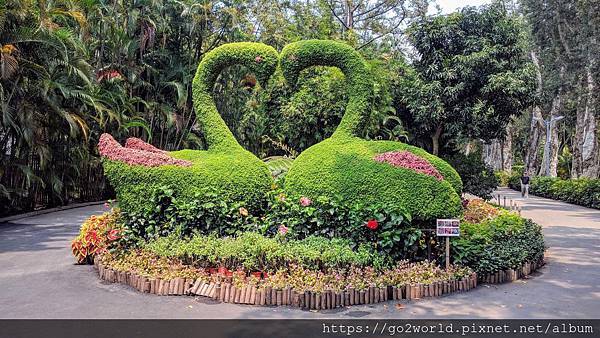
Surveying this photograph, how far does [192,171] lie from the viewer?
7750 mm

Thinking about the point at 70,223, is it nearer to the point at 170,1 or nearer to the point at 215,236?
the point at 215,236

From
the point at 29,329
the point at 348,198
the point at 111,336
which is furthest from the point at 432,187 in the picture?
the point at 29,329

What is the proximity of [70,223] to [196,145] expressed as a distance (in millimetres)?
9714

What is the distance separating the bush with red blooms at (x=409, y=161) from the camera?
7.22 metres

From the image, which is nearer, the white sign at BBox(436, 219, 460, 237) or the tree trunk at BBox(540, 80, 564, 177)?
the white sign at BBox(436, 219, 460, 237)

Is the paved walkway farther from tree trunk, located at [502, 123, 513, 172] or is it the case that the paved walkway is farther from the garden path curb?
tree trunk, located at [502, 123, 513, 172]

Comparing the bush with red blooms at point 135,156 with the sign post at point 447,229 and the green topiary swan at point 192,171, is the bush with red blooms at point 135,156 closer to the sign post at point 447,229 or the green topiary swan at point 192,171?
the green topiary swan at point 192,171

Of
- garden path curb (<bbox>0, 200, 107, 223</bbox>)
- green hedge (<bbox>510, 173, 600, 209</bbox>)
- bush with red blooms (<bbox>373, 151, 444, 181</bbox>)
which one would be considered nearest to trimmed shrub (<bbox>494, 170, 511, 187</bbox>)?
green hedge (<bbox>510, 173, 600, 209</bbox>)

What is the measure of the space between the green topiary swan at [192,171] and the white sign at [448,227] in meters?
2.90

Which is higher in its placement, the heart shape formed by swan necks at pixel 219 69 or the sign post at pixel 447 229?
the heart shape formed by swan necks at pixel 219 69

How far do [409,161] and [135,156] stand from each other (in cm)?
438

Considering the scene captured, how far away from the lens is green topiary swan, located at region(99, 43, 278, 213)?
7.57 m

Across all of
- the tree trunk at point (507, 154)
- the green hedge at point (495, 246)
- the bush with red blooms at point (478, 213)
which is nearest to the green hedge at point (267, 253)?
Result: the green hedge at point (495, 246)

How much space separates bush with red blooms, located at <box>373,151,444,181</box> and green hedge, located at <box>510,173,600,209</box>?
15.1 m
